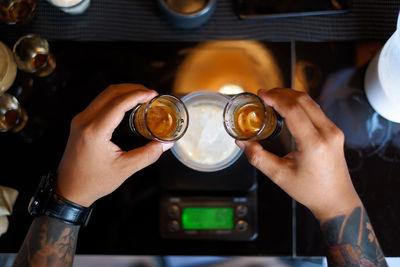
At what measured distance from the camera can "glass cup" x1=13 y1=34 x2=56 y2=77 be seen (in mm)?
1238

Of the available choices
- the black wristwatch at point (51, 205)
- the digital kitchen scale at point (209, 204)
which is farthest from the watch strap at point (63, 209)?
the digital kitchen scale at point (209, 204)

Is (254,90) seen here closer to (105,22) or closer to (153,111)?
(153,111)

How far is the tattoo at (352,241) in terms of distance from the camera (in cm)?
106

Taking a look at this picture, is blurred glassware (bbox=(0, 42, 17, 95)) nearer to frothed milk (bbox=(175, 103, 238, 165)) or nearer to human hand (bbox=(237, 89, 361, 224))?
frothed milk (bbox=(175, 103, 238, 165))

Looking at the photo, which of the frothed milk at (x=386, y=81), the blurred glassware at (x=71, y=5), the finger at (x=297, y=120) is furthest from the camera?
the blurred glassware at (x=71, y=5)

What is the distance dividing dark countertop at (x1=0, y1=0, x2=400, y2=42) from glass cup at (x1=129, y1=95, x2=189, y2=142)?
36cm

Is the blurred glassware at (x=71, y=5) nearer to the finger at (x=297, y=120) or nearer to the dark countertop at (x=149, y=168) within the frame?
the dark countertop at (x=149, y=168)

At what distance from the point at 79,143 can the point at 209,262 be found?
0.68 m

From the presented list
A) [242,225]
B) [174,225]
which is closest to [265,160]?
[242,225]

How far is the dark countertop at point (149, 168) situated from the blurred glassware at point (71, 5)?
0.12 meters

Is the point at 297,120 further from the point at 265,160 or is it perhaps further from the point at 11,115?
the point at 11,115

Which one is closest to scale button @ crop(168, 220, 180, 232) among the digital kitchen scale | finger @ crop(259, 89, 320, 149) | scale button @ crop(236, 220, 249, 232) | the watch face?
the digital kitchen scale

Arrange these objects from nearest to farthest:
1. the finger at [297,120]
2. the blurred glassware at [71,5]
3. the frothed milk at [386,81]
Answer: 1. the finger at [297,120]
2. the frothed milk at [386,81]
3. the blurred glassware at [71,5]

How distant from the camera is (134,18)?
1298 mm
